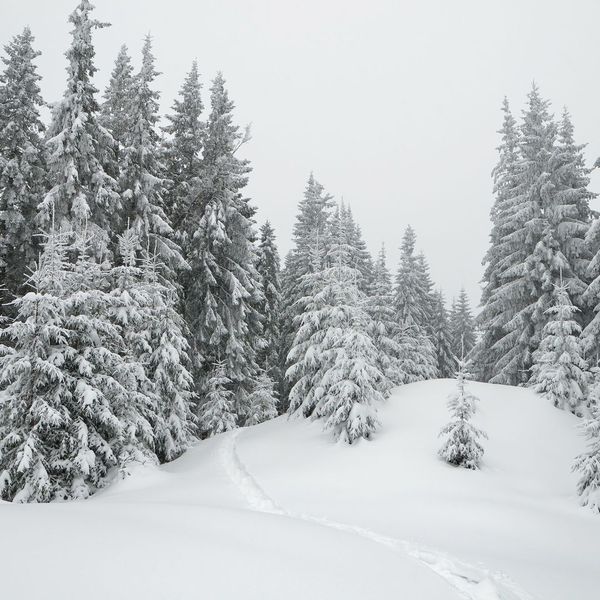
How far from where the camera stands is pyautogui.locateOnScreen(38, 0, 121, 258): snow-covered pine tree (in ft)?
61.1

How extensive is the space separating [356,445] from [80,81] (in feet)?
60.6

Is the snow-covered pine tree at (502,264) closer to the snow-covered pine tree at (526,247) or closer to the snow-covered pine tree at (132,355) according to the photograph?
the snow-covered pine tree at (526,247)

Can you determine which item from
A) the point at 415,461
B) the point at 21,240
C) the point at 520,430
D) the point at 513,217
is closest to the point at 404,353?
the point at 513,217

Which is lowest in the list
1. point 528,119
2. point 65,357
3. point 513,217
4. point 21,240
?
point 65,357

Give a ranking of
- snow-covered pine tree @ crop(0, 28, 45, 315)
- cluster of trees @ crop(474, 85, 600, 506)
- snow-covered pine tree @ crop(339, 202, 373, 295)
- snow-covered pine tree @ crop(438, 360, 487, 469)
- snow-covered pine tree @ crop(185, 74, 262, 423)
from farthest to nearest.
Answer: snow-covered pine tree @ crop(339, 202, 373, 295) < snow-covered pine tree @ crop(185, 74, 262, 423) < cluster of trees @ crop(474, 85, 600, 506) < snow-covered pine tree @ crop(0, 28, 45, 315) < snow-covered pine tree @ crop(438, 360, 487, 469)

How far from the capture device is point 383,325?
91.4ft

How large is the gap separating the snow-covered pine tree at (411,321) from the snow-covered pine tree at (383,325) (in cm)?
81

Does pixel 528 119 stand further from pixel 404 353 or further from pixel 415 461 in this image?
pixel 415 461

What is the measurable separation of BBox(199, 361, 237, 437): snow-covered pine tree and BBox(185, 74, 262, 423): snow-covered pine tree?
0.77 meters

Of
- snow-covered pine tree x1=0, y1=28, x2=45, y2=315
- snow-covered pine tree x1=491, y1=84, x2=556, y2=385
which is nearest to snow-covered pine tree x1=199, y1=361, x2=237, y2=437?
snow-covered pine tree x1=0, y1=28, x2=45, y2=315

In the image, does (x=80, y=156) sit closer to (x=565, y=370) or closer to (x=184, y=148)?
(x=184, y=148)

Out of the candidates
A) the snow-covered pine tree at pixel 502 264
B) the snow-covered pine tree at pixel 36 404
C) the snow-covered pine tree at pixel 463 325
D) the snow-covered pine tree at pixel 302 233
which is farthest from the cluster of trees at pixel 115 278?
the snow-covered pine tree at pixel 463 325

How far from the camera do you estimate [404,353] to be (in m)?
33.4

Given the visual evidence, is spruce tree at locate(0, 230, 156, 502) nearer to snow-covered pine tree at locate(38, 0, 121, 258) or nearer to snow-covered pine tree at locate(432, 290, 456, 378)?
snow-covered pine tree at locate(38, 0, 121, 258)
